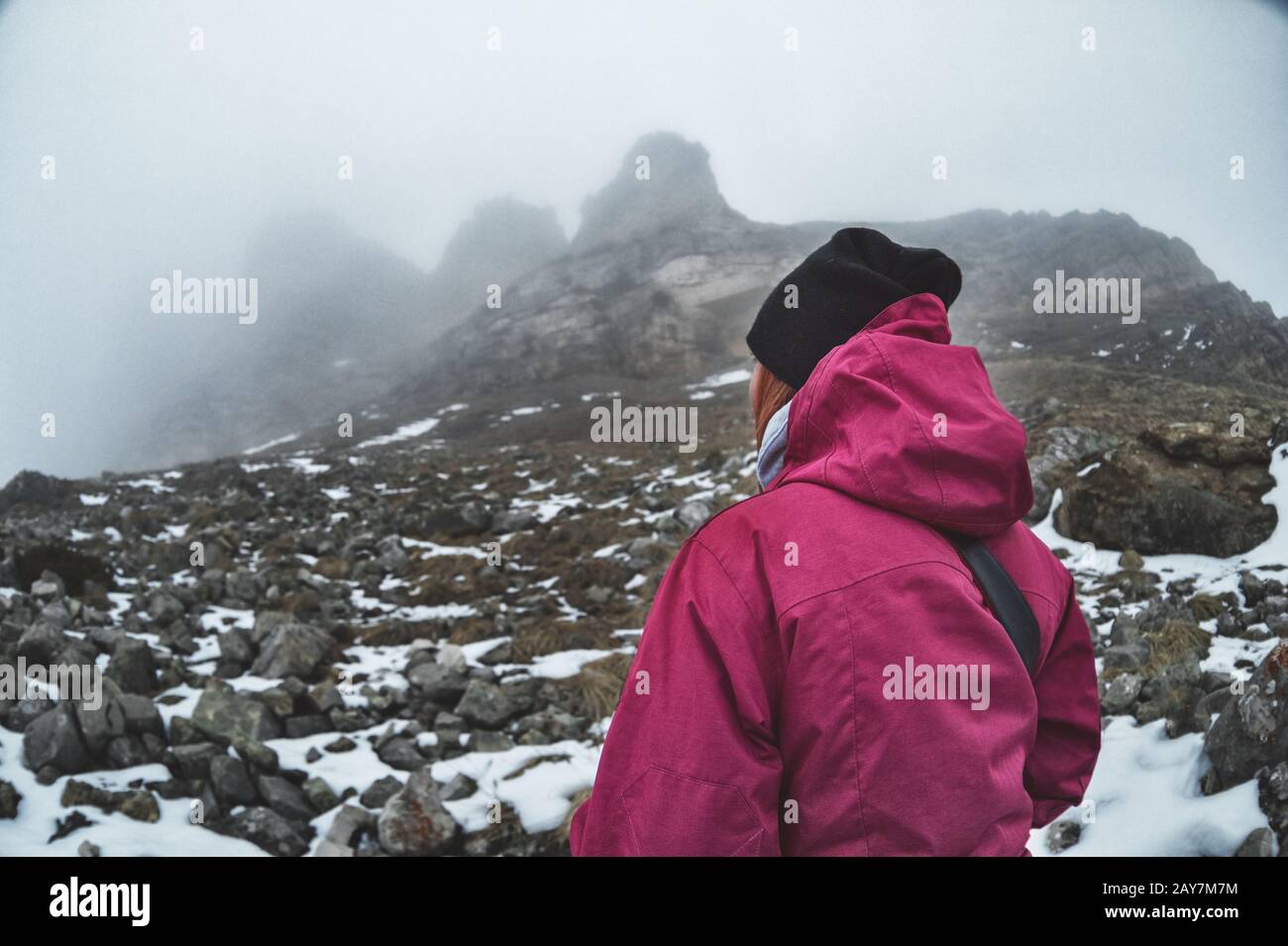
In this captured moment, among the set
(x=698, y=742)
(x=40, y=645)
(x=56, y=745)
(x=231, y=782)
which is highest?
(x=698, y=742)

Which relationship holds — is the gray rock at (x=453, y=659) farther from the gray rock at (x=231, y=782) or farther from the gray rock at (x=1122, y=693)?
the gray rock at (x=1122, y=693)

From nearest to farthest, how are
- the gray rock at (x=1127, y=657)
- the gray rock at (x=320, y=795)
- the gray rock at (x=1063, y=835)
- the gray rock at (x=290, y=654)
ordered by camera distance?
1. the gray rock at (x=1063, y=835)
2. the gray rock at (x=320, y=795)
3. the gray rock at (x=1127, y=657)
4. the gray rock at (x=290, y=654)

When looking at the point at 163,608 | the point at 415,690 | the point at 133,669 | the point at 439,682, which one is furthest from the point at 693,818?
the point at 163,608

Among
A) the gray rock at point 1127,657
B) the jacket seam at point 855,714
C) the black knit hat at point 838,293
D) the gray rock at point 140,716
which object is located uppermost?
the black knit hat at point 838,293

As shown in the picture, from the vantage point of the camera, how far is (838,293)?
152cm

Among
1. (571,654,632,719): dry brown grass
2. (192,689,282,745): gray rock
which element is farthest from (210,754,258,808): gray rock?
(571,654,632,719): dry brown grass

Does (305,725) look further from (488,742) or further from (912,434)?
(912,434)

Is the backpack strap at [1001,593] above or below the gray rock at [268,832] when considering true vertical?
above

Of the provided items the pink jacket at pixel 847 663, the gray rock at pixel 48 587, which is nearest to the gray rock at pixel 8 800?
the gray rock at pixel 48 587

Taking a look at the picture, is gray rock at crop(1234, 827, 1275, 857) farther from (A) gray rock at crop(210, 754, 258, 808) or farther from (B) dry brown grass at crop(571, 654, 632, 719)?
(A) gray rock at crop(210, 754, 258, 808)

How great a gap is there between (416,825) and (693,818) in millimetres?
3915

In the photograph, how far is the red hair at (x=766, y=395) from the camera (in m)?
1.61

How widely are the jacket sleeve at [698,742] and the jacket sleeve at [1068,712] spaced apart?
3.05 ft
